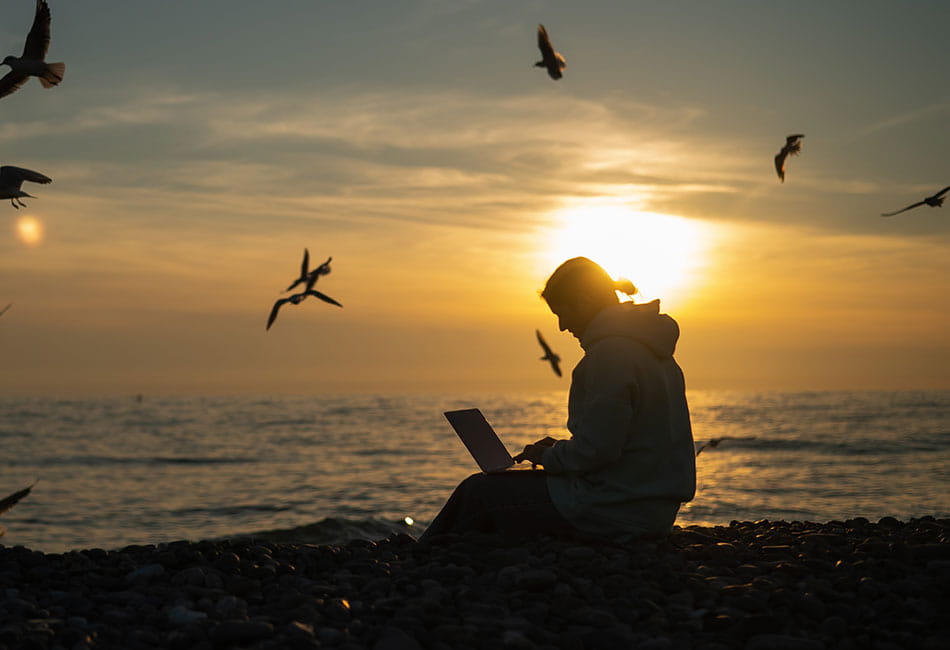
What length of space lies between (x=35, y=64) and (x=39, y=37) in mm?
464

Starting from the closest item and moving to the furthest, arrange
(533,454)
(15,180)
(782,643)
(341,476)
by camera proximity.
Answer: (782,643) → (533,454) → (15,180) → (341,476)

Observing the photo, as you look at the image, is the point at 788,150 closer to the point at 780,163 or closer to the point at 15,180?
the point at 780,163

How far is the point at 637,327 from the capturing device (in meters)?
4.80

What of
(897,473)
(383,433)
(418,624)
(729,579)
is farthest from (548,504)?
(383,433)

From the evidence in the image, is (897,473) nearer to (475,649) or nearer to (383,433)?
(475,649)

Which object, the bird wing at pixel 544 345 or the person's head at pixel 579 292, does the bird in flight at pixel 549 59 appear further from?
the person's head at pixel 579 292

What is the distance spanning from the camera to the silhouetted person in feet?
15.5

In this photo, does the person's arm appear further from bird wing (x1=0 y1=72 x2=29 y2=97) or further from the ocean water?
the ocean water

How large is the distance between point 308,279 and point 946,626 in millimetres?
8127

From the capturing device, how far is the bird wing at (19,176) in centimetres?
727

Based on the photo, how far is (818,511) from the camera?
13117mm

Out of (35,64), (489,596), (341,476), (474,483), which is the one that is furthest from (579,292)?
(341,476)

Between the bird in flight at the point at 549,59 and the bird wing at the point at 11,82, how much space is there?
6040 millimetres

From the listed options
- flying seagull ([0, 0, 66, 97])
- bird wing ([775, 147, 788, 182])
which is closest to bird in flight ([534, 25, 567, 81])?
bird wing ([775, 147, 788, 182])
